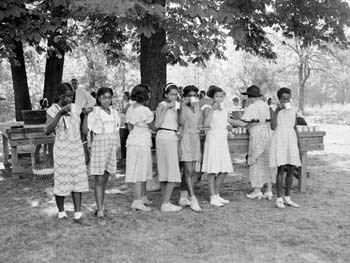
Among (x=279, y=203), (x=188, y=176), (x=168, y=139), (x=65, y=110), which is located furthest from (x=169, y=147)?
(x=279, y=203)

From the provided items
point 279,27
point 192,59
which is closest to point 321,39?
point 279,27

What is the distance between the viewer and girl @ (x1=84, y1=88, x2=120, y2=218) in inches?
205

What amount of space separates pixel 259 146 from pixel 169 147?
1.56 m

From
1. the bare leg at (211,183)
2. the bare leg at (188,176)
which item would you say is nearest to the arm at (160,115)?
the bare leg at (188,176)

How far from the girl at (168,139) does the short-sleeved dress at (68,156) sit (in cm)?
104

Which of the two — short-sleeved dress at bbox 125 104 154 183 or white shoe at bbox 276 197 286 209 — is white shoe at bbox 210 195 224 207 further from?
short-sleeved dress at bbox 125 104 154 183

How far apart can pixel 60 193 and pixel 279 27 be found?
22.3 ft

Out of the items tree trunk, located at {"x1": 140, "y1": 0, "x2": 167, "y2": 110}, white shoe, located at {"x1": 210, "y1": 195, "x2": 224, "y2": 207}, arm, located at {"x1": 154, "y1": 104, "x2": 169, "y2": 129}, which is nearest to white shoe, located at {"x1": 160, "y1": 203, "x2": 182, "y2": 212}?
white shoe, located at {"x1": 210, "y1": 195, "x2": 224, "y2": 207}

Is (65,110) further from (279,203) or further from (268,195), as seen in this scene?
(268,195)

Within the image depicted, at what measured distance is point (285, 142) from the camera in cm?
591

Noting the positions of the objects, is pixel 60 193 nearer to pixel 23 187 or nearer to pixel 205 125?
pixel 205 125

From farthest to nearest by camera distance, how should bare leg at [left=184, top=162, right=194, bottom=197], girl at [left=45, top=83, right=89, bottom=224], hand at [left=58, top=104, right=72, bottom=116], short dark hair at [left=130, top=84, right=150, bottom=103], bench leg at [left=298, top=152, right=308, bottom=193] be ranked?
bench leg at [left=298, top=152, right=308, bottom=193]
bare leg at [left=184, top=162, right=194, bottom=197]
short dark hair at [left=130, top=84, right=150, bottom=103]
girl at [left=45, top=83, right=89, bottom=224]
hand at [left=58, top=104, right=72, bottom=116]

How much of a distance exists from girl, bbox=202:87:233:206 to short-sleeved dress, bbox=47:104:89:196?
5.83 feet

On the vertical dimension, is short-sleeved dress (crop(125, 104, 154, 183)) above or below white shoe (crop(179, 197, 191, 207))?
above
